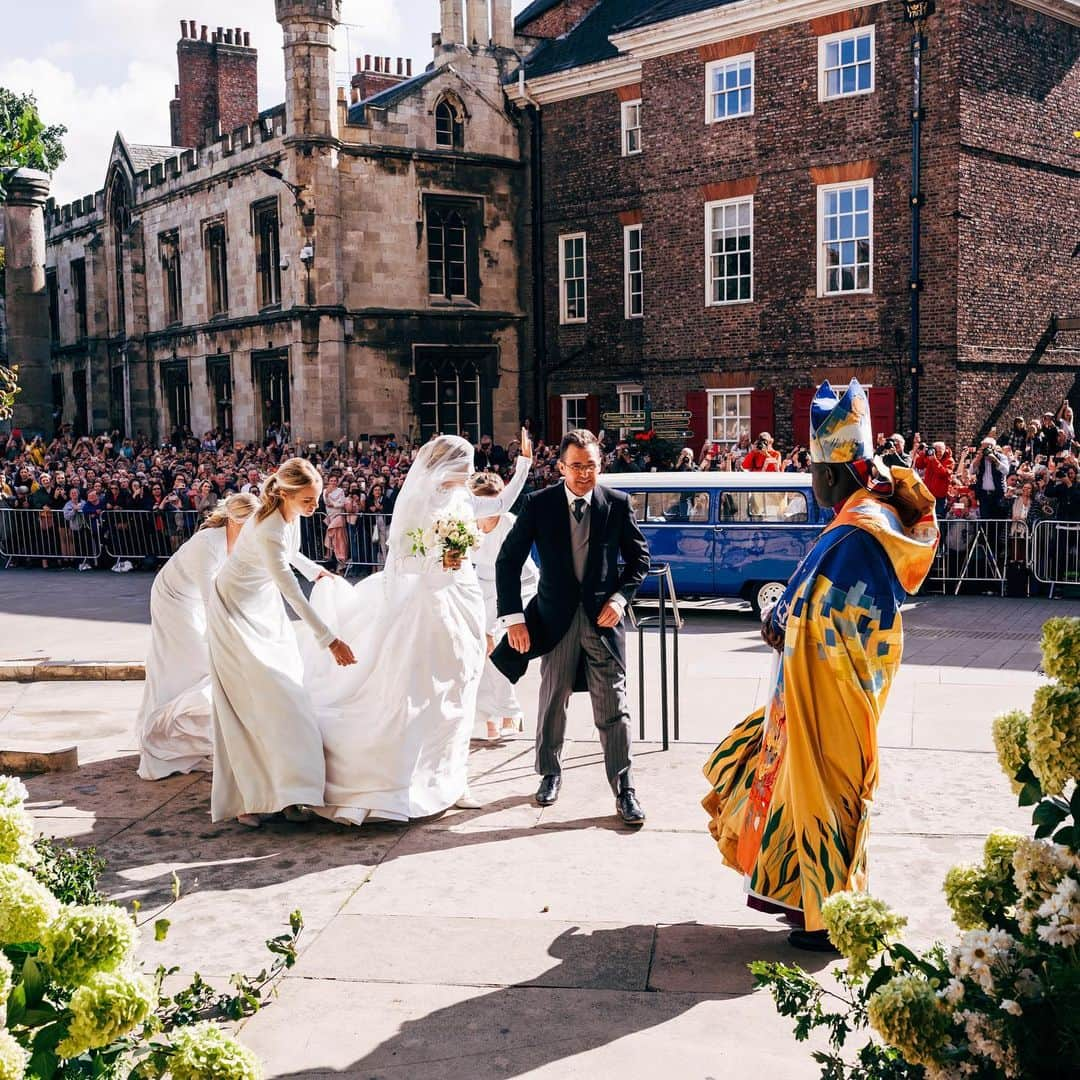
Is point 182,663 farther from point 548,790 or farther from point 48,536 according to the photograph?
point 48,536

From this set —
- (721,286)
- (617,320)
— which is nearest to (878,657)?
(721,286)

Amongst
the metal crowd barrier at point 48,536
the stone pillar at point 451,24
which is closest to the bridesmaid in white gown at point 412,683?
the metal crowd barrier at point 48,536

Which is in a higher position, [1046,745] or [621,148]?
[621,148]

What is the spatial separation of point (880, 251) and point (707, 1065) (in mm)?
20877

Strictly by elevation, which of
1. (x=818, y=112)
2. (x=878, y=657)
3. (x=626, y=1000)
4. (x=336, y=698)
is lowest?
(x=626, y=1000)

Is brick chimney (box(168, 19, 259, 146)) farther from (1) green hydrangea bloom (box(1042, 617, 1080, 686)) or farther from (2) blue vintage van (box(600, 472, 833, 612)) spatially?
(1) green hydrangea bloom (box(1042, 617, 1080, 686))

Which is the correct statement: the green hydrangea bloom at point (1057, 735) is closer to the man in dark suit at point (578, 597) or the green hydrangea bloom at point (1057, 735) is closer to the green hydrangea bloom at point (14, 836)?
the green hydrangea bloom at point (14, 836)

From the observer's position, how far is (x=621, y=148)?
93.4 ft

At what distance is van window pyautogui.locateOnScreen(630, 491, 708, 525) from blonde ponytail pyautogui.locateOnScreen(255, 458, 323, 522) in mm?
9230

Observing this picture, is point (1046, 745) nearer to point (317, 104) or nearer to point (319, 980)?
point (319, 980)

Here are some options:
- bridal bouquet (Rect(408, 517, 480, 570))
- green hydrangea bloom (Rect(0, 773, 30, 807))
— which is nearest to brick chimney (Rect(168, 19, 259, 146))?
bridal bouquet (Rect(408, 517, 480, 570))

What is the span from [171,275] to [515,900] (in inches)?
1400

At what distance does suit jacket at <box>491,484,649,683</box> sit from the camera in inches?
279

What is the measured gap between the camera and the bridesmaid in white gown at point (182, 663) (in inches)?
328
